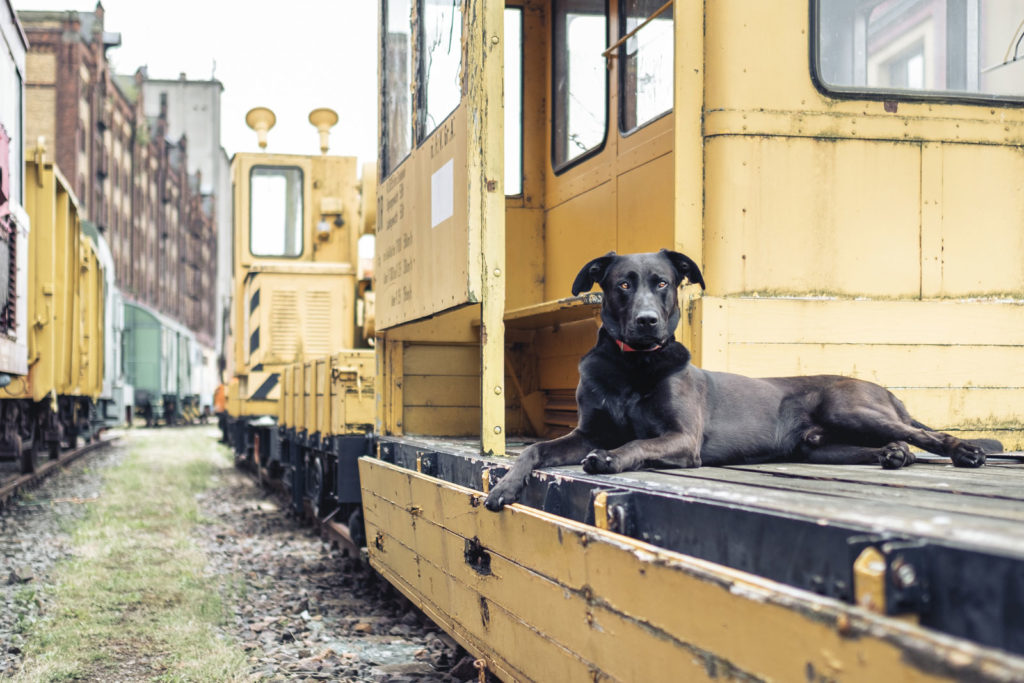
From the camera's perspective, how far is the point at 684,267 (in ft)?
10.8

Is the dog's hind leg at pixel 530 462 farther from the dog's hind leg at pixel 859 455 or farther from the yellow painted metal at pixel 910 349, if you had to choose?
the yellow painted metal at pixel 910 349

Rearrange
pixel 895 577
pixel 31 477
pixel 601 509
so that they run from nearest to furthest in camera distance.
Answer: pixel 895 577 < pixel 601 509 < pixel 31 477

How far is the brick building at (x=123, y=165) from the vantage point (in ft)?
118

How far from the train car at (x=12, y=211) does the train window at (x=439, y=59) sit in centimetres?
398

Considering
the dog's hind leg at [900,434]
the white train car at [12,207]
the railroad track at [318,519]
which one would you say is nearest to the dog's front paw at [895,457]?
the dog's hind leg at [900,434]

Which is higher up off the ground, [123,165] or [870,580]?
[123,165]

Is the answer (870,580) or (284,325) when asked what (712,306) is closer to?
(870,580)

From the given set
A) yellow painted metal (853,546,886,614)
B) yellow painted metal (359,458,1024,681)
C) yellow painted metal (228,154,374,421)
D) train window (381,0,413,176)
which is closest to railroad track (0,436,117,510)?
yellow painted metal (228,154,374,421)

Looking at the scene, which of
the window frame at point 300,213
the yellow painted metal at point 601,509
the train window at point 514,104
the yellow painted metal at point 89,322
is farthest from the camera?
the yellow painted metal at point 89,322

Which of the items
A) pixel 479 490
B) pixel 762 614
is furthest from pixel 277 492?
pixel 762 614

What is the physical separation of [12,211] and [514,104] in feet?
15.4

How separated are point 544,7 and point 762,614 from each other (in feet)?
15.4

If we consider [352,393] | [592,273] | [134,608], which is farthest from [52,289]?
[592,273]

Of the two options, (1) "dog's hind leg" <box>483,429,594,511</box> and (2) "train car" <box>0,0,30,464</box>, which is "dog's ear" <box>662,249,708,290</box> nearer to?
(1) "dog's hind leg" <box>483,429,594,511</box>
